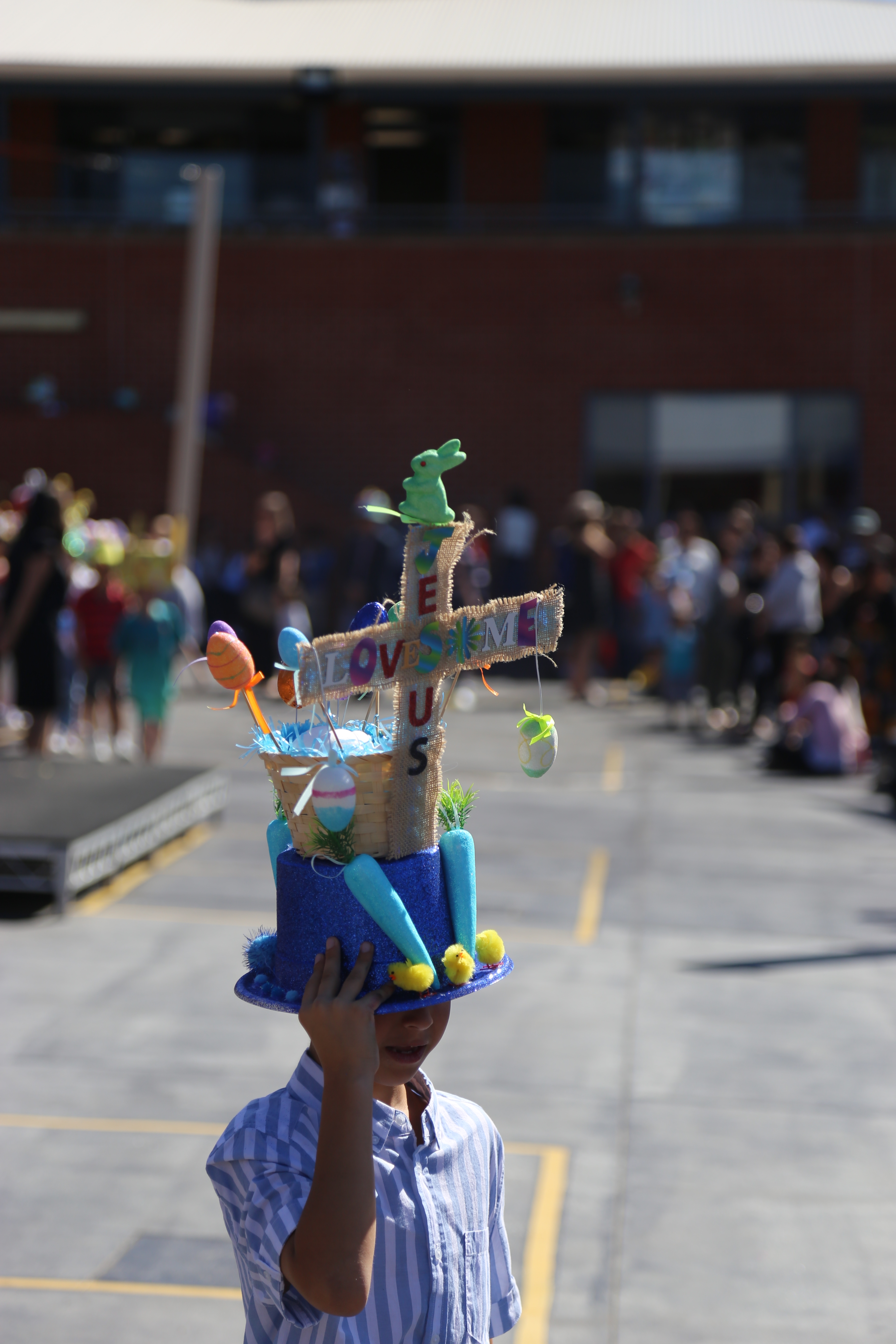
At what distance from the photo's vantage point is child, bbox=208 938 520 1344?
1846mm

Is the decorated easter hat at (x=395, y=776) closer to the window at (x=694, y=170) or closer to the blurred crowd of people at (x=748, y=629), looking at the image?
the blurred crowd of people at (x=748, y=629)

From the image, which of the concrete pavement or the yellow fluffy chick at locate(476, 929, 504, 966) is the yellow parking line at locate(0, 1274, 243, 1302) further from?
the yellow fluffy chick at locate(476, 929, 504, 966)

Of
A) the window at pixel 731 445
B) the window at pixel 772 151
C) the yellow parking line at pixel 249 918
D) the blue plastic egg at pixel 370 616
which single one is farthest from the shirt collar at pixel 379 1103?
the window at pixel 772 151

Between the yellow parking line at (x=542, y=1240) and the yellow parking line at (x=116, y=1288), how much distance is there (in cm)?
84

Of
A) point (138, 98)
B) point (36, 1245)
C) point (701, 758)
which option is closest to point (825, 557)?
point (701, 758)

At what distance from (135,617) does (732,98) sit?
633 inches

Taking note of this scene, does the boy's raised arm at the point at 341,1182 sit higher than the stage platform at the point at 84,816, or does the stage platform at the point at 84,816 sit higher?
the boy's raised arm at the point at 341,1182

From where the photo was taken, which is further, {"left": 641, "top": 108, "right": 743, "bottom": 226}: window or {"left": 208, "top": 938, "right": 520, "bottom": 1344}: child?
{"left": 641, "top": 108, "right": 743, "bottom": 226}: window

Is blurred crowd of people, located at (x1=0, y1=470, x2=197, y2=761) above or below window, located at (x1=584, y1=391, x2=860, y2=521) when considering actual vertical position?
below

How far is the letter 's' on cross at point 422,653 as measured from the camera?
201 cm

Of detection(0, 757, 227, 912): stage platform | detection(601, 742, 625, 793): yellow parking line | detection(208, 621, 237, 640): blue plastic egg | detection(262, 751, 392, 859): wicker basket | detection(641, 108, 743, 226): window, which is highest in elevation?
detection(641, 108, 743, 226): window

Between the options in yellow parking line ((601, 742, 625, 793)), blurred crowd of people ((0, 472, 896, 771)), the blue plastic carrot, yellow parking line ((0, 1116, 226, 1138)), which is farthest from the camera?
yellow parking line ((601, 742, 625, 793))

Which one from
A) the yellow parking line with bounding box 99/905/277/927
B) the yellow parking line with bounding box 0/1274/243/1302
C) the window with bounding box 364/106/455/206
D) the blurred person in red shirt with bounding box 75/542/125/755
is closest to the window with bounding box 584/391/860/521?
the window with bounding box 364/106/455/206

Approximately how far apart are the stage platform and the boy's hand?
6338 millimetres
